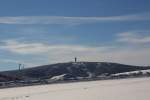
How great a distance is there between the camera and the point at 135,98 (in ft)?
79.2

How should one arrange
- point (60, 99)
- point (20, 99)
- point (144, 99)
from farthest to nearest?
point (20, 99) < point (60, 99) < point (144, 99)

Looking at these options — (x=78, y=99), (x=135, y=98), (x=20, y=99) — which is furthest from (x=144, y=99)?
(x=20, y=99)

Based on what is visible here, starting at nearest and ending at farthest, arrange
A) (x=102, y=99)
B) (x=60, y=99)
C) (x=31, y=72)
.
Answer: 1. (x=102, y=99)
2. (x=60, y=99)
3. (x=31, y=72)

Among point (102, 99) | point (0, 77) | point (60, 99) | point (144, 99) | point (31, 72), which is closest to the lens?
point (144, 99)

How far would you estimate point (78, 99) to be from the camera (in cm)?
2594

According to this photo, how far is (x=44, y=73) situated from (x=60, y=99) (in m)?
171

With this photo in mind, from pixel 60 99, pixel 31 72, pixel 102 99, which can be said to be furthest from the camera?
pixel 31 72

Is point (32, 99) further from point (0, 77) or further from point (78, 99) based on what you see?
point (0, 77)

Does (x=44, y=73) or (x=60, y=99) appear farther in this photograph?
(x=44, y=73)

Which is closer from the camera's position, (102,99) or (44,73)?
(102,99)

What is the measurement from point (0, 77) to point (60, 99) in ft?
299

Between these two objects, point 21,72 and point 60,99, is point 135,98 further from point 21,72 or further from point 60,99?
point 21,72

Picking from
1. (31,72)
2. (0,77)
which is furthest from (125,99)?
(31,72)

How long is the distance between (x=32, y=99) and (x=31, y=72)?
166m
